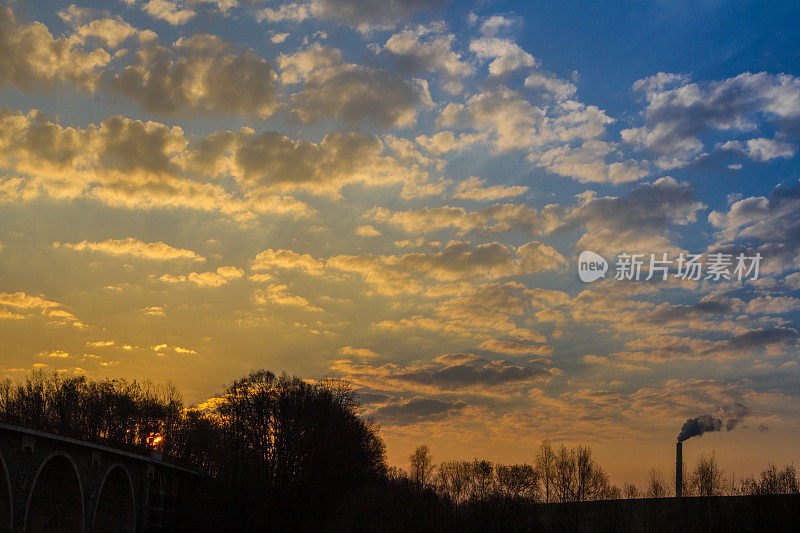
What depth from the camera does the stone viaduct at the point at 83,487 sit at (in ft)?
163

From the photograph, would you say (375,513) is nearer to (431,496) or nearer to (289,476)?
(431,496)

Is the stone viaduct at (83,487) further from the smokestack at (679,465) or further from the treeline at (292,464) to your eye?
the smokestack at (679,465)

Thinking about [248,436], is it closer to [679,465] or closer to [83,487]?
[83,487]

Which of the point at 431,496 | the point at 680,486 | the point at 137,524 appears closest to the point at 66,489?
the point at 137,524

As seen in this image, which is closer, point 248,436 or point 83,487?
point 83,487

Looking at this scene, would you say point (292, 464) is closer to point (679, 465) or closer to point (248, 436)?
point (248, 436)

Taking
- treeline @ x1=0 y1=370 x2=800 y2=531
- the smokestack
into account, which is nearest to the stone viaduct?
treeline @ x1=0 y1=370 x2=800 y2=531

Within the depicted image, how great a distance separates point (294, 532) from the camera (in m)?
62.8

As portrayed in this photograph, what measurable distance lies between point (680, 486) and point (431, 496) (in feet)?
118

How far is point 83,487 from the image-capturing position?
59.0m

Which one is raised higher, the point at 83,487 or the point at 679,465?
the point at 679,465

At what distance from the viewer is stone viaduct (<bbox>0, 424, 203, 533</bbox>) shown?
49.5 meters

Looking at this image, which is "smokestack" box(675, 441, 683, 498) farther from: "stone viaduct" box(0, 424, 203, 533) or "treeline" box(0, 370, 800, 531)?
"stone viaduct" box(0, 424, 203, 533)

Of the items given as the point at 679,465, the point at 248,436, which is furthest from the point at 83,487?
the point at 679,465
